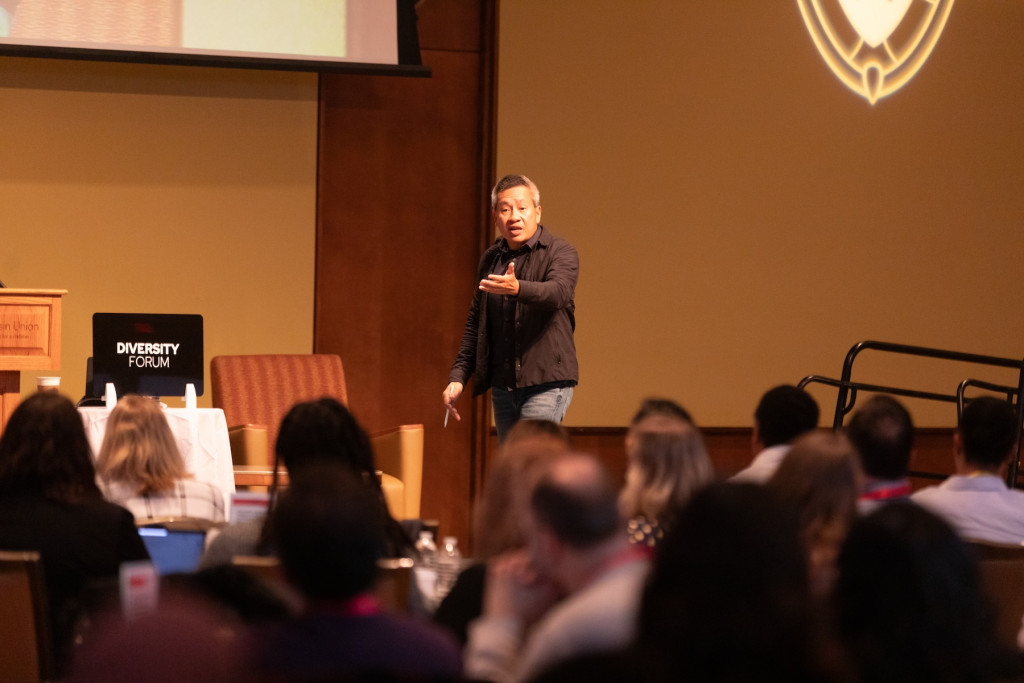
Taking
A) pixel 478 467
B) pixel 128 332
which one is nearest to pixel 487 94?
pixel 478 467

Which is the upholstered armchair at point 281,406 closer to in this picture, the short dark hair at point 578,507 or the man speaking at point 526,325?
the man speaking at point 526,325

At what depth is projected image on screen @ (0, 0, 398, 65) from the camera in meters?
5.61

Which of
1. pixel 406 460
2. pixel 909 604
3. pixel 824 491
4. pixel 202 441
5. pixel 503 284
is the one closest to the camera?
pixel 909 604

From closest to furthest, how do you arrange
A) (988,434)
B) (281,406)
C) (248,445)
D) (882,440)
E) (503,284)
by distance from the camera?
(882,440) < (988,434) < (503,284) < (248,445) < (281,406)

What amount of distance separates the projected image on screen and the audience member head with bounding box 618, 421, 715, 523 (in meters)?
3.91

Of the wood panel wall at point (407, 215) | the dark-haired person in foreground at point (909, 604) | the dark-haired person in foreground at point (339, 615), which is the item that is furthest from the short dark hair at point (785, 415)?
the wood panel wall at point (407, 215)

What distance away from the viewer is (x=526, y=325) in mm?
4527

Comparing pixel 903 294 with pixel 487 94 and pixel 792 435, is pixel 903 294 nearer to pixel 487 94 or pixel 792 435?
pixel 487 94

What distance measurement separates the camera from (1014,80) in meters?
7.16

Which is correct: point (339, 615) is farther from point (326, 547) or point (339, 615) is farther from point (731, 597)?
point (731, 597)

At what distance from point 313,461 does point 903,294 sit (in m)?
5.25

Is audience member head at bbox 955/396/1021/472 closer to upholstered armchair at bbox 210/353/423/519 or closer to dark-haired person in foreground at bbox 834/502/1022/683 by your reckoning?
dark-haired person in foreground at bbox 834/502/1022/683

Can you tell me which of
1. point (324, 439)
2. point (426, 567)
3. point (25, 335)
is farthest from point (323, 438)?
point (25, 335)

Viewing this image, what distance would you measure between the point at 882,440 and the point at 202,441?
2.51 metres
